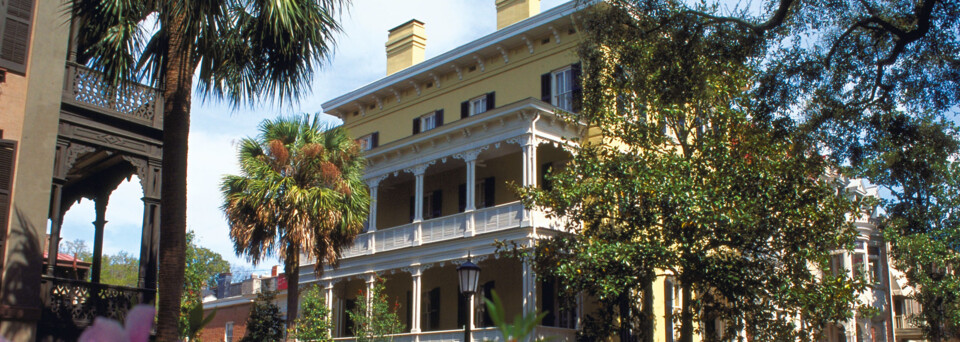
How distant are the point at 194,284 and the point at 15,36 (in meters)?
16.7

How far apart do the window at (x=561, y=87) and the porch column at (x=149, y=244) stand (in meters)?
12.8

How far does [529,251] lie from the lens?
70.8 ft

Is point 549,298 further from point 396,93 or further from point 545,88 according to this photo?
point 396,93

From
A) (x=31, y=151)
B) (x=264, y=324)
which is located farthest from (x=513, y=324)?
(x=264, y=324)

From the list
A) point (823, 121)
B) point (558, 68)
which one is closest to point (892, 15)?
point (823, 121)

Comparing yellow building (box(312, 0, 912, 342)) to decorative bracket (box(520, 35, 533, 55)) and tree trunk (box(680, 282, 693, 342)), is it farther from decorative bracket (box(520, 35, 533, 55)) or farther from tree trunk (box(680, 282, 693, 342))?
tree trunk (box(680, 282, 693, 342))

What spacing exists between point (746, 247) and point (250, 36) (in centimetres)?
1080

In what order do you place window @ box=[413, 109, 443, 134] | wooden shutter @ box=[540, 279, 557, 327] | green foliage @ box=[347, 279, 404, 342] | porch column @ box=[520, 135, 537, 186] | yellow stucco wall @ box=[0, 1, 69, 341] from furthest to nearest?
window @ box=[413, 109, 443, 134], wooden shutter @ box=[540, 279, 557, 327], porch column @ box=[520, 135, 537, 186], green foliage @ box=[347, 279, 404, 342], yellow stucco wall @ box=[0, 1, 69, 341]

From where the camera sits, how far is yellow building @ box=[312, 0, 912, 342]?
2367 centimetres

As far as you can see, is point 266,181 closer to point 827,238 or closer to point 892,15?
point 827,238

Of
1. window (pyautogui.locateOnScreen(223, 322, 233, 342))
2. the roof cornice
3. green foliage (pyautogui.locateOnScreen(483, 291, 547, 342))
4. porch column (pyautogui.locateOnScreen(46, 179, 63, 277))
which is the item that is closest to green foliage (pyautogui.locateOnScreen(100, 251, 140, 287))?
window (pyautogui.locateOnScreen(223, 322, 233, 342))

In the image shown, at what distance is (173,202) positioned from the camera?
9953mm

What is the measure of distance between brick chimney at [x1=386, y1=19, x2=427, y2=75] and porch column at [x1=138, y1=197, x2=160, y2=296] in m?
17.4

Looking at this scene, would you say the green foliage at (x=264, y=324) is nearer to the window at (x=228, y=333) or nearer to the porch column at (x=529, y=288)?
the porch column at (x=529, y=288)
